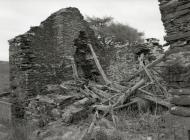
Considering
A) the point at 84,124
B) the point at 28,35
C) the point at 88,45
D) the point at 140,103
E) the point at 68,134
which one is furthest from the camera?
the point at 88,45

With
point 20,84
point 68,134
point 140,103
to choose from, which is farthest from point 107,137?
point 20,84

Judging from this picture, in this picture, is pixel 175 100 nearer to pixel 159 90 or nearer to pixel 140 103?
pixel 140 103

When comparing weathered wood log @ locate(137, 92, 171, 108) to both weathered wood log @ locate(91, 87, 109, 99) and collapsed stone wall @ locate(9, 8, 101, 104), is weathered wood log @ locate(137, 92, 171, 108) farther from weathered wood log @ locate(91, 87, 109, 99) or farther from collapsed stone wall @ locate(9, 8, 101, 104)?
collapsed stone wall @ locate(9, 8, 101, 104)

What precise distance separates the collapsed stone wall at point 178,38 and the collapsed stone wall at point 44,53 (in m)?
6.01

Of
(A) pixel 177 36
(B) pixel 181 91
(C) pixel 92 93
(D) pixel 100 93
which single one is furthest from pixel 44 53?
(B) pixel 181 91

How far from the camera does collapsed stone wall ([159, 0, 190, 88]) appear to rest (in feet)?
10.7

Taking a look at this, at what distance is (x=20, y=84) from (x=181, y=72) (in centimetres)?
657

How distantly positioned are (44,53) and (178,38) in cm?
645

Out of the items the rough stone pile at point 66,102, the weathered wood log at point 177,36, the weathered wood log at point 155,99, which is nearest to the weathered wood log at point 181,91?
the weathered wood log at point 177,36

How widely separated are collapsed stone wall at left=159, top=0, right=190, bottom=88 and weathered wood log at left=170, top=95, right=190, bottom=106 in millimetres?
153

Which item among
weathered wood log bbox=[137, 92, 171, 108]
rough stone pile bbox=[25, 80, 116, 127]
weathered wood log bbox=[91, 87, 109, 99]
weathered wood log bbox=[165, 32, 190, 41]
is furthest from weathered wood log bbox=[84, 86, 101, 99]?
weathered wood log bbox=[165, 32, 190, 41]

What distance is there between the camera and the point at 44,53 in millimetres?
9039

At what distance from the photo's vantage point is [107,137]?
4.95 meters

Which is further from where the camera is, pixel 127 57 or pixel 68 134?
pixel 127 57
